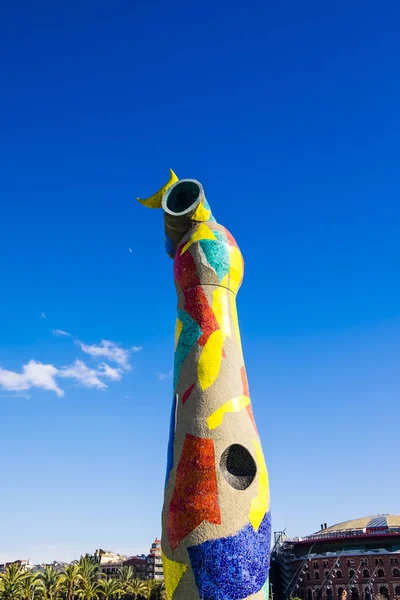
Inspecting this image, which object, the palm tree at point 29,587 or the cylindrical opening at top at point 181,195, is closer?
the cylindrical opening at top at point 181,195

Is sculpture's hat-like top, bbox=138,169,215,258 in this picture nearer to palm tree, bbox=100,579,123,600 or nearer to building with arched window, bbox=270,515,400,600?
building with arched window, bbox=270,515,400,600

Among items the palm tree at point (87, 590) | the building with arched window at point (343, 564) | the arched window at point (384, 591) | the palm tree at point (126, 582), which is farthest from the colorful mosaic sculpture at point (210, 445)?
the palm tree at point (126, 582)

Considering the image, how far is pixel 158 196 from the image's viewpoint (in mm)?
16812

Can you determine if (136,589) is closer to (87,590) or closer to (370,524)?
(87,590)

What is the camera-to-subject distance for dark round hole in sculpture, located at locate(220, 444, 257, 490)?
37.9 ft

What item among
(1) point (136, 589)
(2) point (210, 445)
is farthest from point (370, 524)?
(2) point (210, 445)

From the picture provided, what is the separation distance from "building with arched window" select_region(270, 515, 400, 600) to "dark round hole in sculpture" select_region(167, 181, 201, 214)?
3687cm

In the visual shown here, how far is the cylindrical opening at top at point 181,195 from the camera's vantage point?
15094 mm

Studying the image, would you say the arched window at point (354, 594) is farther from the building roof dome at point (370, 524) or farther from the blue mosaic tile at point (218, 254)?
the blue mosaic tile at point (218, 254)

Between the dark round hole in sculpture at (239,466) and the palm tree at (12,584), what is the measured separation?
1346 inches

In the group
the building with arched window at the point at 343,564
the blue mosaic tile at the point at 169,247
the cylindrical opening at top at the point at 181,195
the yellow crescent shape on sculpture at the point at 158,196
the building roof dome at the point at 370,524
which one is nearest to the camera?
the cylindrical opening at top at the point at 181,195

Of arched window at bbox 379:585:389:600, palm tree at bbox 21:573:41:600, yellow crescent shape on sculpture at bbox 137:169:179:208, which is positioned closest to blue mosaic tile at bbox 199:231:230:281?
yellow crescent shape on sculpture at bbox 137:169:179:208

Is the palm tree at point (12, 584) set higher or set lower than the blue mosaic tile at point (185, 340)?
lower

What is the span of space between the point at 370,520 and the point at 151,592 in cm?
2210
